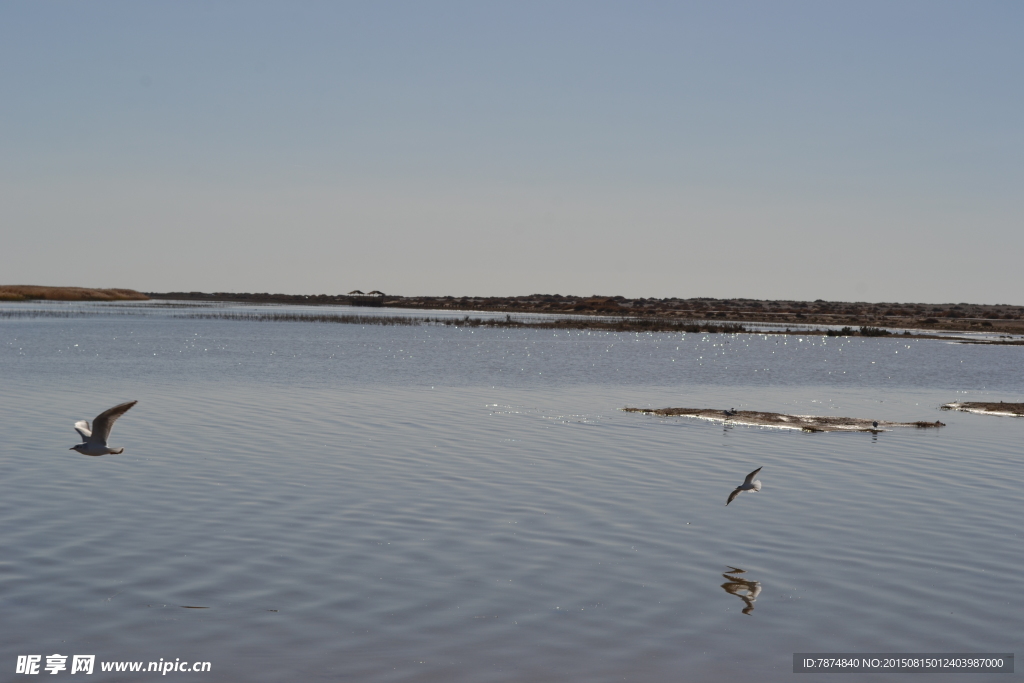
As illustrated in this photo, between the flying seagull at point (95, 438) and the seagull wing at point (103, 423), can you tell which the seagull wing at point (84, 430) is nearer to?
the flying seagull at point (95, 438)

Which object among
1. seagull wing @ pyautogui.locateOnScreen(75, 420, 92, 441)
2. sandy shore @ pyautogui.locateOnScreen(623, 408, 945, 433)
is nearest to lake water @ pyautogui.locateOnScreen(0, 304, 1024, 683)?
sandy shore @ pyautogui.locateOnScreen(623, 408, 945, 433)

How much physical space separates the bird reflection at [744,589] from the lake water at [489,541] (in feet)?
0.18

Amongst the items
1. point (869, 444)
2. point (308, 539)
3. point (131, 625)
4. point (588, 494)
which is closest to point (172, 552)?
point (308, 539)

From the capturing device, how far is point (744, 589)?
13227 millimetres

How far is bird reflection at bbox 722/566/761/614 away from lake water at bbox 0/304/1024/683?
0.05 metres

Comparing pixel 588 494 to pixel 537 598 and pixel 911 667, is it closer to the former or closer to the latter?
pixel 537 598

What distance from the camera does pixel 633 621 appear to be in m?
11.9

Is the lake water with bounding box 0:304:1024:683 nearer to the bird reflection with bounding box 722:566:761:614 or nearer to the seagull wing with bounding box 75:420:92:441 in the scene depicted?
the bird reflection with bounding box 722:566:761:614

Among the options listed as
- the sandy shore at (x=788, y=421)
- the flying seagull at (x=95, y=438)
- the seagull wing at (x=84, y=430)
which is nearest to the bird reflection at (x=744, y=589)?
the flying seagull at (x=95, y=438)

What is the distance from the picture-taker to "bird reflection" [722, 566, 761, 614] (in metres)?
12.7

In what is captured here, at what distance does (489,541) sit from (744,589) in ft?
14.0

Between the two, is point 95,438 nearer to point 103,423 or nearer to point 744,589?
point 103,423

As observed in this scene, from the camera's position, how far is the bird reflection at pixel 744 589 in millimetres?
12703

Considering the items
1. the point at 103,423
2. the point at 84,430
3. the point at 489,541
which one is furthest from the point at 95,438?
the point at 489,541
